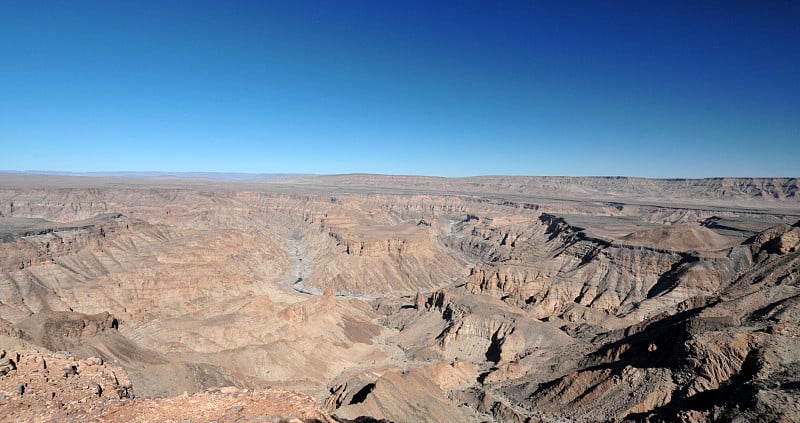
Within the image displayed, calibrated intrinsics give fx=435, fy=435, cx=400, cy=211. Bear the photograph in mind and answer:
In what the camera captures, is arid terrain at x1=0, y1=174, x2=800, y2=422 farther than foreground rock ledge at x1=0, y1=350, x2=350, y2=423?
Yes

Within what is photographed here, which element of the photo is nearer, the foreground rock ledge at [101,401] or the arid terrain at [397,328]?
the foreground rock ledge at [101,401]

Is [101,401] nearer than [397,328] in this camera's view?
Yes

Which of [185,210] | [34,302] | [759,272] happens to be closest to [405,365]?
[759,272]

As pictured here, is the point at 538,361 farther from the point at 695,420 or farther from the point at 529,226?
the point at 529,226

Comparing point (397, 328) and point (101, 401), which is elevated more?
point (101, 401)

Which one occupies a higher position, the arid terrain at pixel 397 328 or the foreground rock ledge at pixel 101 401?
the foreground rock ledge at pixel 101 401

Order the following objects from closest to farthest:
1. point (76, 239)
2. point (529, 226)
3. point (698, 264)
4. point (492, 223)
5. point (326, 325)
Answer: point (326, 325)
point (698, 264)
point (76, 239)
point (529, 226)
point (492, 223)

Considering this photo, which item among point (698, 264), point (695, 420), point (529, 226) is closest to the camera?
point (695, 420)

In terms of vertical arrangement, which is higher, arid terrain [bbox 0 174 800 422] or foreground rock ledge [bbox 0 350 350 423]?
foreground rock ledge [bbox 0 350 350 423]
